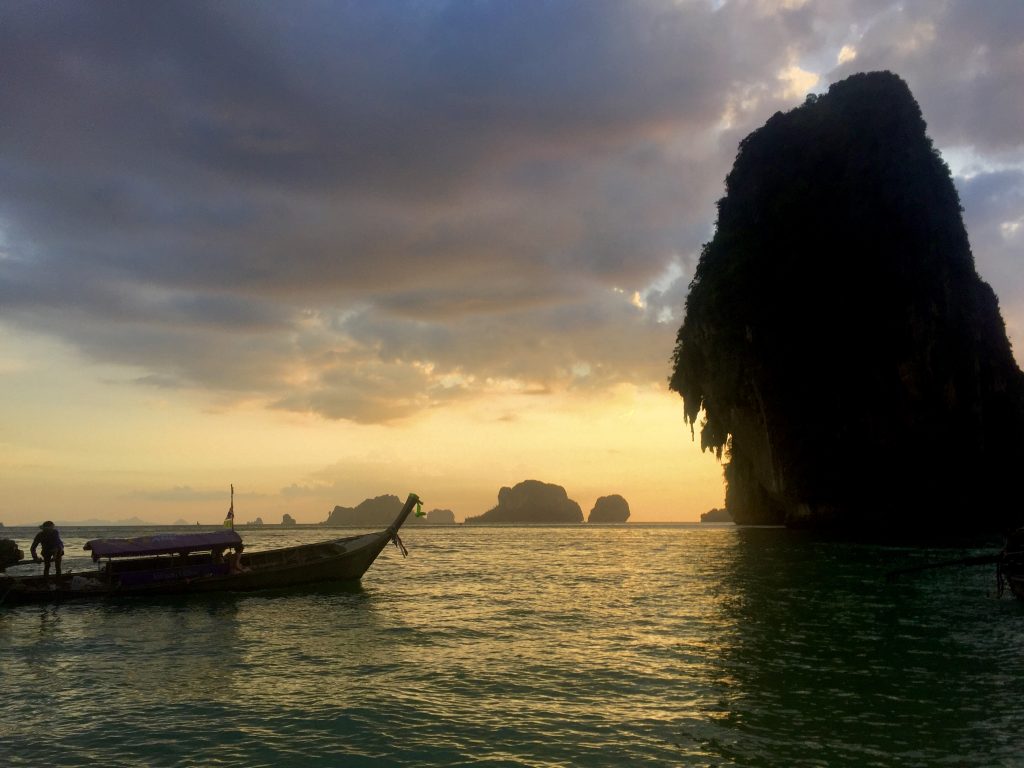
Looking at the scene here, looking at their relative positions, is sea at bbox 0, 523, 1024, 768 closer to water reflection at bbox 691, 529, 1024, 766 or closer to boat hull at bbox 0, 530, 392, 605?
water reflection at bbox 691, 529, 1024, 766

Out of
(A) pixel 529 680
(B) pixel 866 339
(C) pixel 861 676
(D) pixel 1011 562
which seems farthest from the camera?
(B) pixel 866 339

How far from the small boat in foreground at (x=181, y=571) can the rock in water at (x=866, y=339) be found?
39.8 metres

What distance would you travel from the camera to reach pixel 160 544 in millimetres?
26359

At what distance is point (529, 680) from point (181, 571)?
1903cm

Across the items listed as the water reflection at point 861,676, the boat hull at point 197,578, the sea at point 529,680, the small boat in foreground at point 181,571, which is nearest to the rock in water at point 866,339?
the sea at point 529,680

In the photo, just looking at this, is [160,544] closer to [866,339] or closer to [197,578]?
[197,578]

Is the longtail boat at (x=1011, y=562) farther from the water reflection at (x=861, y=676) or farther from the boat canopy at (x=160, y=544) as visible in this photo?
the boat canopy at (x=160, y=544)

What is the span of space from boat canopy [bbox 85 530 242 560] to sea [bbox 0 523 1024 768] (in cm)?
187

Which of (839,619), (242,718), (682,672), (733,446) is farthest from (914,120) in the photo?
(242,718)

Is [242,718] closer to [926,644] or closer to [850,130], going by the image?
[926,644]

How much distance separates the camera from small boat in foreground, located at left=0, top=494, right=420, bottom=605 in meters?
25.1

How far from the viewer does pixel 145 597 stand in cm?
2605

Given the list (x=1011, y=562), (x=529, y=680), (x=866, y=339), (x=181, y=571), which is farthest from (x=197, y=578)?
(x=866, y=339)

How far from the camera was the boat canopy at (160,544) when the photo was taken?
82.4ft
